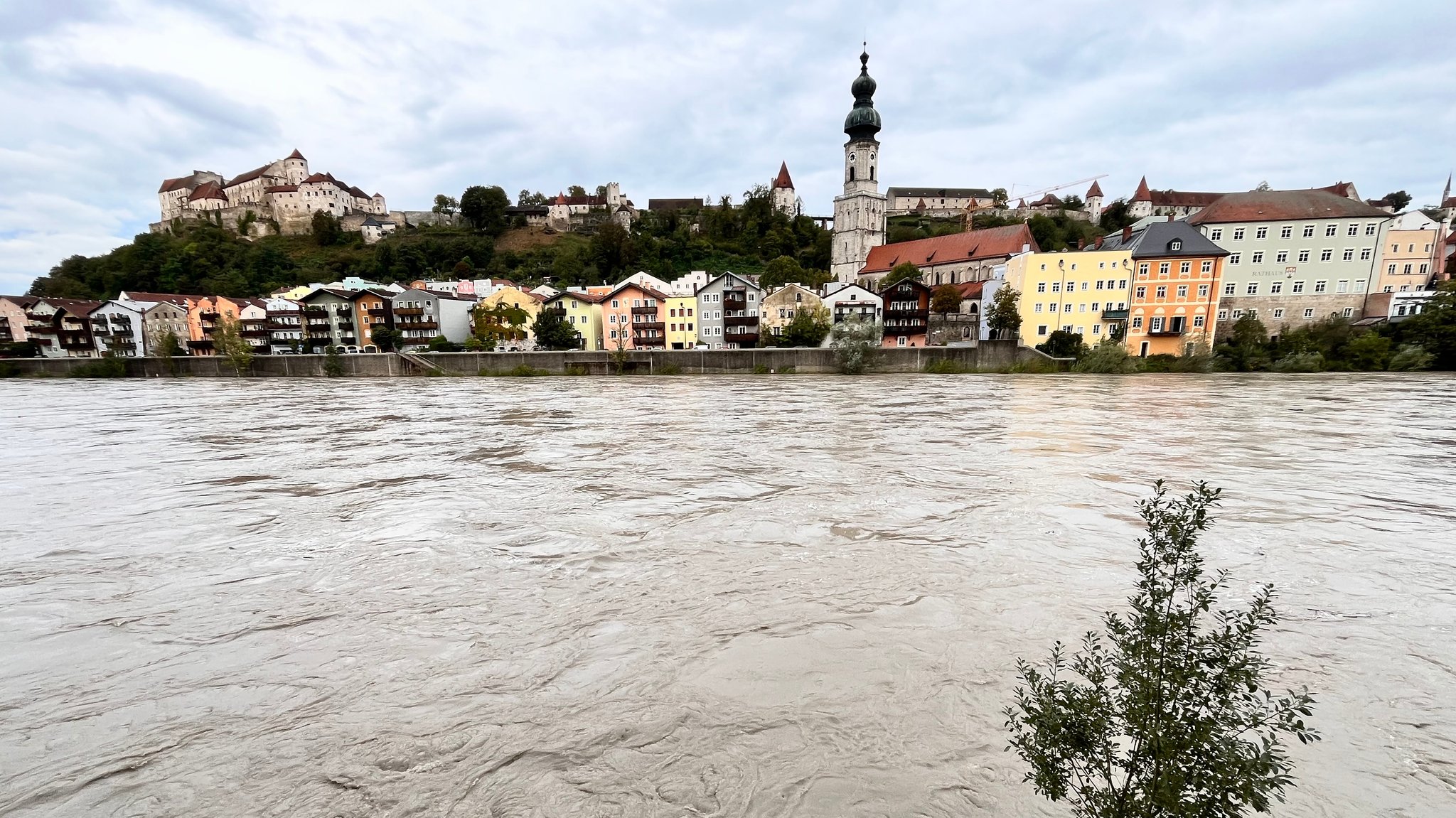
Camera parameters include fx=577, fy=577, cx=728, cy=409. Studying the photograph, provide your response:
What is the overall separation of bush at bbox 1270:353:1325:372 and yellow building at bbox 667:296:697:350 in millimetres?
42599

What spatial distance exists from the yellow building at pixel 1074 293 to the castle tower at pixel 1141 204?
7506cm

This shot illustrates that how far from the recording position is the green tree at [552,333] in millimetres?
51081

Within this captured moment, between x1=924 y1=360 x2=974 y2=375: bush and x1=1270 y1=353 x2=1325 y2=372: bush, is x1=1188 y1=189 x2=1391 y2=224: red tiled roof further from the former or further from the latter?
x1=924 y1=360 x2=974 y2=375: bush

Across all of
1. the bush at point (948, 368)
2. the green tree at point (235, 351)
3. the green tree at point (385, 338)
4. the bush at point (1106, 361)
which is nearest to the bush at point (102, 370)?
the green tree at point (235, 351)

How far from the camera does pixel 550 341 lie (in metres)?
51.1

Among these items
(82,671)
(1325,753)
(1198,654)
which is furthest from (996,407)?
(82,671)

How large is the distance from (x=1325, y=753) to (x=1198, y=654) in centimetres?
222

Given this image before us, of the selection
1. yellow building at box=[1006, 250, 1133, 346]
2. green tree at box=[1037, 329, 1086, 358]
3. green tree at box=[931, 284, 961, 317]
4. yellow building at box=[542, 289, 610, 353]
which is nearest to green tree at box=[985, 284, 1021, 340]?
yellow building at box=[1006, 250, 1133, 346]

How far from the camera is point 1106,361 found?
A: 1505 inches

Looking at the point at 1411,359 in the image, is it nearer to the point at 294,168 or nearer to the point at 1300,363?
the point at 1300,363

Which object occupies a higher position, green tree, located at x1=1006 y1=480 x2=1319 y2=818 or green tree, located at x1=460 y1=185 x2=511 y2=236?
green tree, located at x1=460 y1=185 x2=511 y2=236

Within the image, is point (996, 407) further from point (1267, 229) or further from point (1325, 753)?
point (1267, 229)

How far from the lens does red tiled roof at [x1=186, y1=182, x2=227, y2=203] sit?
107625 millimetres

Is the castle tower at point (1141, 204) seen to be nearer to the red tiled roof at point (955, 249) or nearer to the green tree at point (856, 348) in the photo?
the red tiled roof at point (955, 249)
